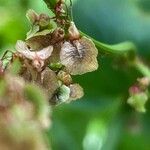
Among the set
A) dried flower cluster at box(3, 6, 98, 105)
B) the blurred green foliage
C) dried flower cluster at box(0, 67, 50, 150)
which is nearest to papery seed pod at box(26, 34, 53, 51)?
dried flower cluster at box(3, 6, 98, 105)

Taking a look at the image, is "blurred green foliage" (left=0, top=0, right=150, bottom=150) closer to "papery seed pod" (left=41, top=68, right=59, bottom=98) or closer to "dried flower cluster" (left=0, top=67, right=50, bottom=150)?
"papery seed pod" (left=41, top=68, right=59, bottom=98)

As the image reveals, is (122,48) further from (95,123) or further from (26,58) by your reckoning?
(95,123)

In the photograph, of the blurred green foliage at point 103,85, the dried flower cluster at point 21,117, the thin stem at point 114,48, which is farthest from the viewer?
the blurred green foliage at point 103,85

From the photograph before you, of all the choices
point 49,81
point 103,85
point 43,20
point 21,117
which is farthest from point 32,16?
point 103,85

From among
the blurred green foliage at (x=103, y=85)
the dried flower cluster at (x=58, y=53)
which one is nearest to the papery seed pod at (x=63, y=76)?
the dried flower cluster at (x=58, y=53)

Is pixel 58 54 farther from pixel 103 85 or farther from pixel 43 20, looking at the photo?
pixel 103 85

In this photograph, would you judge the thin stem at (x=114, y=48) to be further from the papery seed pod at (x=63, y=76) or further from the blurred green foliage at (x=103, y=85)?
the blurred green foliage at (x=103, y=85)

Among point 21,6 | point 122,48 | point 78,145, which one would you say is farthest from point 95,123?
point 122,48
